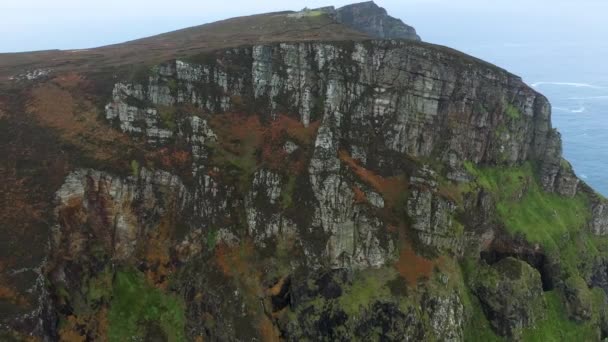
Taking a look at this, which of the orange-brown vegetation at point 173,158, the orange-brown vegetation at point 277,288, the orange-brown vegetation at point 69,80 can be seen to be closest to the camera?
the orange-brown vegetation at point 277,288

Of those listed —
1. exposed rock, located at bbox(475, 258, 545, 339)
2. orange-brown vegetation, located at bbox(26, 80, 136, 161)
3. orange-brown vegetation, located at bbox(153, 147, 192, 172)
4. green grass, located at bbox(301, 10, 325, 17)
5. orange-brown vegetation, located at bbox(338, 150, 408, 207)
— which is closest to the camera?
orange-brown vegetation, located at bbox(26, 80, 136, 161)

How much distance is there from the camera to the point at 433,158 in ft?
227

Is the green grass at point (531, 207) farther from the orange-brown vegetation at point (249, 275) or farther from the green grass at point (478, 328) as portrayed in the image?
the orange-brown vegetation at point (249, 275)

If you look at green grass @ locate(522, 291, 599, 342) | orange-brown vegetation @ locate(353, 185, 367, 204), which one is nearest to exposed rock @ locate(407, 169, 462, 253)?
orange-brown vegetation @ locate(353, 185, 367, 204)

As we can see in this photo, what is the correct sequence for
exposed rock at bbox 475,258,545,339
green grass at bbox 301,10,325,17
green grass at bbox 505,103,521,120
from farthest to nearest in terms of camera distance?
1. green grass at bbox 301,10,325,17
2. green grass at bbox 505,103,521,120
3. exposed rock at bbox 475,258,545,339

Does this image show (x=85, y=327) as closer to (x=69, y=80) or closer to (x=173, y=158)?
(x=173, y=158)

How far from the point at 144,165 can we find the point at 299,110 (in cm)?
2339

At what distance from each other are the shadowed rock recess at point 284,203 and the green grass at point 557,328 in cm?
29

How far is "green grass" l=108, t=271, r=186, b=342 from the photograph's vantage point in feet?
166

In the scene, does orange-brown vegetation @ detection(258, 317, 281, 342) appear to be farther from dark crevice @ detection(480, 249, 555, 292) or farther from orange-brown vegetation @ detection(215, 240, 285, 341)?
dark crevice @ detection(480, 249, 555, 292)

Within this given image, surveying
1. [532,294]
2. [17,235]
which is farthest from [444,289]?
[17,235]

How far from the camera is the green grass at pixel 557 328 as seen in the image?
61.3 meters

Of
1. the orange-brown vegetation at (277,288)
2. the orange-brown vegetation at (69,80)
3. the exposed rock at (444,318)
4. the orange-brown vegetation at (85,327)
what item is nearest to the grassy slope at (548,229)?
the exposed rock at (444,318)

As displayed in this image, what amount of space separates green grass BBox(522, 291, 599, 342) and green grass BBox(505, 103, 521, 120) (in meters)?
29.5
